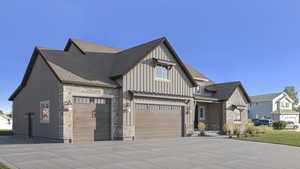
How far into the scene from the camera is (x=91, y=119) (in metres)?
18.6

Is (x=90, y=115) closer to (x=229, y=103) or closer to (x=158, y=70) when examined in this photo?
(x=158, y=70)

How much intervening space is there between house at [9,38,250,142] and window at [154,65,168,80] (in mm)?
80

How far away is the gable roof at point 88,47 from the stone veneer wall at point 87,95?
6.27 metres

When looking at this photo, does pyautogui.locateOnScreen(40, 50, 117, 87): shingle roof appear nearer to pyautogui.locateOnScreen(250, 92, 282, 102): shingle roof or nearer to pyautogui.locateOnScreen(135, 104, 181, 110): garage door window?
pyautogui.locateOnScreen(135, 104, 181, 110): garage door window

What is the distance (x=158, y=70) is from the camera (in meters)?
22.2

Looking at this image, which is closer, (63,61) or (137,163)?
(137,163)

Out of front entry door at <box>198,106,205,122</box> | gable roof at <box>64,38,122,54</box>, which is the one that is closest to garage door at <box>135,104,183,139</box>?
front entry door at <box>198,106,205,122</box>

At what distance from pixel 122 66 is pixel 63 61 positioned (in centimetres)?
432

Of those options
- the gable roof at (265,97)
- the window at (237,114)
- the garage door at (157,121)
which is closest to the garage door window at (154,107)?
the garage door at (157,121)

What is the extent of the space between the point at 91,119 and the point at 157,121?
5662 mm

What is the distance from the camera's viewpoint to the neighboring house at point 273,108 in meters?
55.0

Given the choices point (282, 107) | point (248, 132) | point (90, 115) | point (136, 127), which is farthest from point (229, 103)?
point (282, 107)

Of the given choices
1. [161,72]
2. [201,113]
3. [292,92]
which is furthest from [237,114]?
[292,92]

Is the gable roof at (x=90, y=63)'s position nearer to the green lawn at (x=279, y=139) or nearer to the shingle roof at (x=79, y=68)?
the shingle roof at (x=79, y=68)
